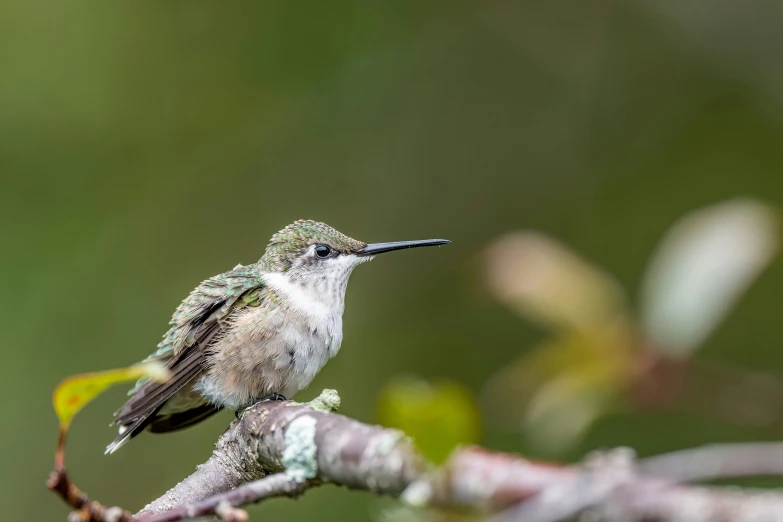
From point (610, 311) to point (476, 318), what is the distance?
6.32m

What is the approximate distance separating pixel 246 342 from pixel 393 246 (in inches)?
41.7

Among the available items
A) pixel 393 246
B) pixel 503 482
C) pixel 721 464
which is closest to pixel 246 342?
pixel 393 246

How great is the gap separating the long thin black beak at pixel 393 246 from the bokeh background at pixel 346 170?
8.35 feet

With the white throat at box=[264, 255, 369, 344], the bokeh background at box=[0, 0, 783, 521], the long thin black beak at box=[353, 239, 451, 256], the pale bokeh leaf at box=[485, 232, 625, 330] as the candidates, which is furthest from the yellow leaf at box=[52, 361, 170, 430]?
the bokeh background at box=[0, 0, 783, 521]

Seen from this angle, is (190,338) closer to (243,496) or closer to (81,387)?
(243,496)

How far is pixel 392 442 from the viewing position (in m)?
1.78

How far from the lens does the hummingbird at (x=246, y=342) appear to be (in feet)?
14.2

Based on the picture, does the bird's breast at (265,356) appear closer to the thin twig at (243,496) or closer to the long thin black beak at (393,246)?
the long thin black beak at (393,246)

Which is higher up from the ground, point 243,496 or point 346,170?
point 346,170

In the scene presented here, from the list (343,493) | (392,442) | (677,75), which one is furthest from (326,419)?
→ (677,75)

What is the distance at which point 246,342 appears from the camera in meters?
4.37

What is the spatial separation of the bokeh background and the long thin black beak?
100 inches

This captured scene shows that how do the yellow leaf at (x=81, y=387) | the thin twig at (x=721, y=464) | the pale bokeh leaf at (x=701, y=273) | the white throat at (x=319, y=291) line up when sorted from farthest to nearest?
the white throat at (x=319, y=291)
the yellow leaf at (x=81, y=387)
the pale bokeh leaf at (x=701, y=273)
the thin twig at (x=721, y=464)

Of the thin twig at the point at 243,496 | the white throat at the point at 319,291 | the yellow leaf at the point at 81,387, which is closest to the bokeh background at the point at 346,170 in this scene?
the white throat at the point at 319,291
